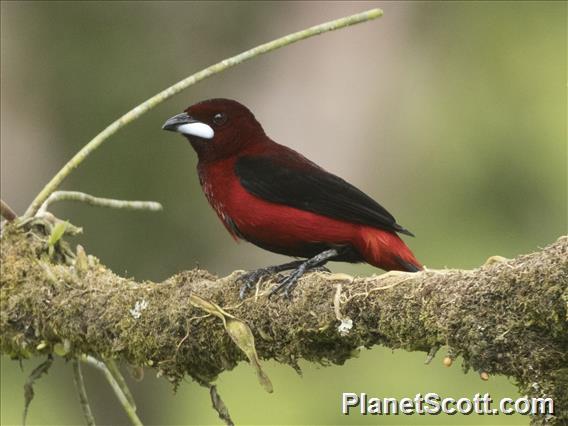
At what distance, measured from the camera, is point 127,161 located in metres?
8.03

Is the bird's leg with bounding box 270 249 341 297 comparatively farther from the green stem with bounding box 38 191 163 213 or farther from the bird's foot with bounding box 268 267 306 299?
the green stem with bounding box 38 191 163 213

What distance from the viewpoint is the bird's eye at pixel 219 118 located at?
4316 millimetres

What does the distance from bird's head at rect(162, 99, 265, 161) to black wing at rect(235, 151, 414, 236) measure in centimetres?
18

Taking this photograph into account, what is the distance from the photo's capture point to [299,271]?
3.23 meters

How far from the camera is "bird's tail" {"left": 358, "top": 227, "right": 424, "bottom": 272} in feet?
12.6

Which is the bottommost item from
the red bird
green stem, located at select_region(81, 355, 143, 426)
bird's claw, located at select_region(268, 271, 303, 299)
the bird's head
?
green stem, located at select_region(81, 355, 143, 426)

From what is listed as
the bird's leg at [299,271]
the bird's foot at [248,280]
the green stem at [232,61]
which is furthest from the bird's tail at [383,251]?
the green stem at [232,61]

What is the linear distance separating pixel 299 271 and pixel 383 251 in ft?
2.19

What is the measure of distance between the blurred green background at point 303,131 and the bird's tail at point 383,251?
11.0 feet

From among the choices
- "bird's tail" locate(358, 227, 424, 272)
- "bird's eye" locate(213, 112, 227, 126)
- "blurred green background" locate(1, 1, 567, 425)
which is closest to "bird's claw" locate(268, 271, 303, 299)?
"bird's tail" locate(358, 227, 424, 272)

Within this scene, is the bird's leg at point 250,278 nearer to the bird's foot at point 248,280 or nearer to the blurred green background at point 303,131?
the bird's foot at point 248,280

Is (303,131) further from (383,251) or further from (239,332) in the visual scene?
(239,332)

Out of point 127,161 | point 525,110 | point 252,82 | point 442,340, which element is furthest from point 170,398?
point 442,340

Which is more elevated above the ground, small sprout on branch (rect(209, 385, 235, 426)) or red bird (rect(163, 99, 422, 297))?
red bird (rect(163, 99, 422, 297))
